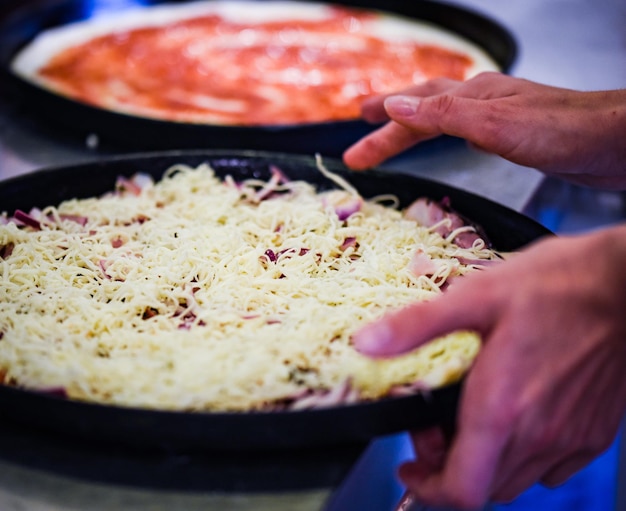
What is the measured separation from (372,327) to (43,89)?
158 cm

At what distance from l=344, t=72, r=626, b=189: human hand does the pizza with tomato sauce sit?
0.70 meters

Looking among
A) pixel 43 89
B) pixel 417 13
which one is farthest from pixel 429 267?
pixel 417 13

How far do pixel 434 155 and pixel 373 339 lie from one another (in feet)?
4.46

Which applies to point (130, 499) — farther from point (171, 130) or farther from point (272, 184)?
point (171, 130)

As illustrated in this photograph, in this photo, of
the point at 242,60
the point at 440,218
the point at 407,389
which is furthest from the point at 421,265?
the point at 242,60

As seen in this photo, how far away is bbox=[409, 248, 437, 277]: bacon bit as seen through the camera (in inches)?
50.1

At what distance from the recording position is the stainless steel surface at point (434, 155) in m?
0.94

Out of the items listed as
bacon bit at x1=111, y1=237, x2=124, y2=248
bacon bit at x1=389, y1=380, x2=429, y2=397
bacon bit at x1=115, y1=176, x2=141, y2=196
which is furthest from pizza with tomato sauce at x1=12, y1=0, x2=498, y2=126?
bacon bit at x1=389, y1=380, x2=429, y2=397

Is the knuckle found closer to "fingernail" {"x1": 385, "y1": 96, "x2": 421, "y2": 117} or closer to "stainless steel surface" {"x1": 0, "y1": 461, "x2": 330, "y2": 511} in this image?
"fingernail" {"x1": 385, "y1": 96, "x2": 421, "y2": 117}

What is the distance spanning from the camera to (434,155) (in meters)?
2.14

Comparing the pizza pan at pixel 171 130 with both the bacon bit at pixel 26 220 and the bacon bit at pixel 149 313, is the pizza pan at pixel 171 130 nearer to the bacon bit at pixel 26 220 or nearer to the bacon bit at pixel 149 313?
the bacon bit at pixel 26 220

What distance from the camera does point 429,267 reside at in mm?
1274

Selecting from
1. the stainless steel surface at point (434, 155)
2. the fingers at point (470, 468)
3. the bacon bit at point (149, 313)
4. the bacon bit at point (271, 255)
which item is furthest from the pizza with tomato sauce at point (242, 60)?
the fingers at point (470, 468)

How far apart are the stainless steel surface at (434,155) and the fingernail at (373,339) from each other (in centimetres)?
22
